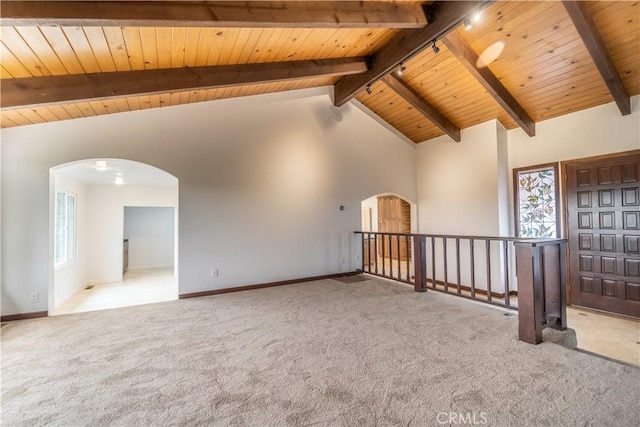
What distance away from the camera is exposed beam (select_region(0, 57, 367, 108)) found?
267cm

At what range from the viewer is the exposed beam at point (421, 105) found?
472 centimetres

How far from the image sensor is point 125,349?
2.67 metres

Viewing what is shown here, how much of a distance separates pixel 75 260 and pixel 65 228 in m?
0.77

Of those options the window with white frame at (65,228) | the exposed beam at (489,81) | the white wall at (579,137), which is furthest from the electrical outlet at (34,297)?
the white wall at (579,137)

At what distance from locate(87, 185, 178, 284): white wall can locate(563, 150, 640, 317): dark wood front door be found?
296 inches

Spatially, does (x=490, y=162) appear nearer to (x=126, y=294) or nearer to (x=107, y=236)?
(x=126, y=294)

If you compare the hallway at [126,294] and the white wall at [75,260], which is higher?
the white wall at [75,260]

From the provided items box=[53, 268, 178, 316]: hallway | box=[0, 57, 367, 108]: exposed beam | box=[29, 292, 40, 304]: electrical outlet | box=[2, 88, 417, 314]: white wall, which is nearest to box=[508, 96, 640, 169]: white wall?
box=[2, 88, 417, 314]: white wall

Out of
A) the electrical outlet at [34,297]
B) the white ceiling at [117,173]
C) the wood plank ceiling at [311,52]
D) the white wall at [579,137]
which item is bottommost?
the electrical outlet at [34,297]

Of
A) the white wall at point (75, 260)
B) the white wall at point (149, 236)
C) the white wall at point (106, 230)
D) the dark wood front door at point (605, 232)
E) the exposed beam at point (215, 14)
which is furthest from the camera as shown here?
the white wall at point (149, 236)

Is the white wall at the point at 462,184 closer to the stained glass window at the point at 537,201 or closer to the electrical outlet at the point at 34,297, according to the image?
the stained glass window at the point at 537,201

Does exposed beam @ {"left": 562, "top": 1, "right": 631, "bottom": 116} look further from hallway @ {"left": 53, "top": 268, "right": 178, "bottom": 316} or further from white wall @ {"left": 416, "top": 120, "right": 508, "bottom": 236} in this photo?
hallway @ {"left": 53, "top": 268, "right": 178, "bottom": 316}

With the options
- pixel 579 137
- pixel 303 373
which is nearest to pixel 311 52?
pixel 303 373

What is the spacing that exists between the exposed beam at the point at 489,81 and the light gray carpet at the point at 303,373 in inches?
121
